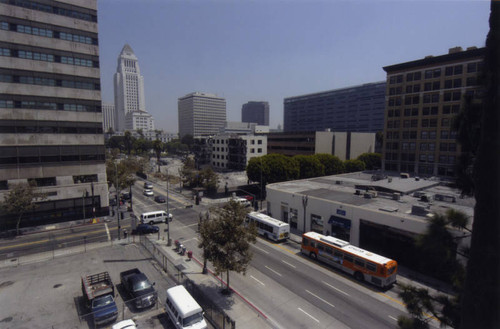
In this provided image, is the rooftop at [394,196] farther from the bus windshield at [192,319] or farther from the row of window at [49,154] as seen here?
the row of window at [49,154]

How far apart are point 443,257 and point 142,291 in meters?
20.8

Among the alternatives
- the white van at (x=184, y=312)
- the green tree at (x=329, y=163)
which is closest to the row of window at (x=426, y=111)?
the green tree at (x=329, y=163)

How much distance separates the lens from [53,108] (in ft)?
135

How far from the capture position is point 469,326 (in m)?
6.34

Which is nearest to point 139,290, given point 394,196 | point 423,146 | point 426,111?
point 394,196

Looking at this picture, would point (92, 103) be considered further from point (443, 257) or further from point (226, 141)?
point (226, 141)

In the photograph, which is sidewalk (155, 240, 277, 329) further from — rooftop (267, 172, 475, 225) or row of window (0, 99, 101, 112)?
row of window (0, 99, 101, 112)

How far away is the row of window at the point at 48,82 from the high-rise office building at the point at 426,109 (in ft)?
242

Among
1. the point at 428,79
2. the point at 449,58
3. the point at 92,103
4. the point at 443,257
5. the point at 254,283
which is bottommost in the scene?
the point at 254,283

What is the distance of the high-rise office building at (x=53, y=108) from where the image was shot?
125 ft

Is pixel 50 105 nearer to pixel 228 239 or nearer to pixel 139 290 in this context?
pixel 139 290

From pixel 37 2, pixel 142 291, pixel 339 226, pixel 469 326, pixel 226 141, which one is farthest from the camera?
pixel 226 141

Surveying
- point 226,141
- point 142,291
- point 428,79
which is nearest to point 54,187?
point 142,291

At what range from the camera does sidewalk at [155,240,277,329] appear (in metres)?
18.4
